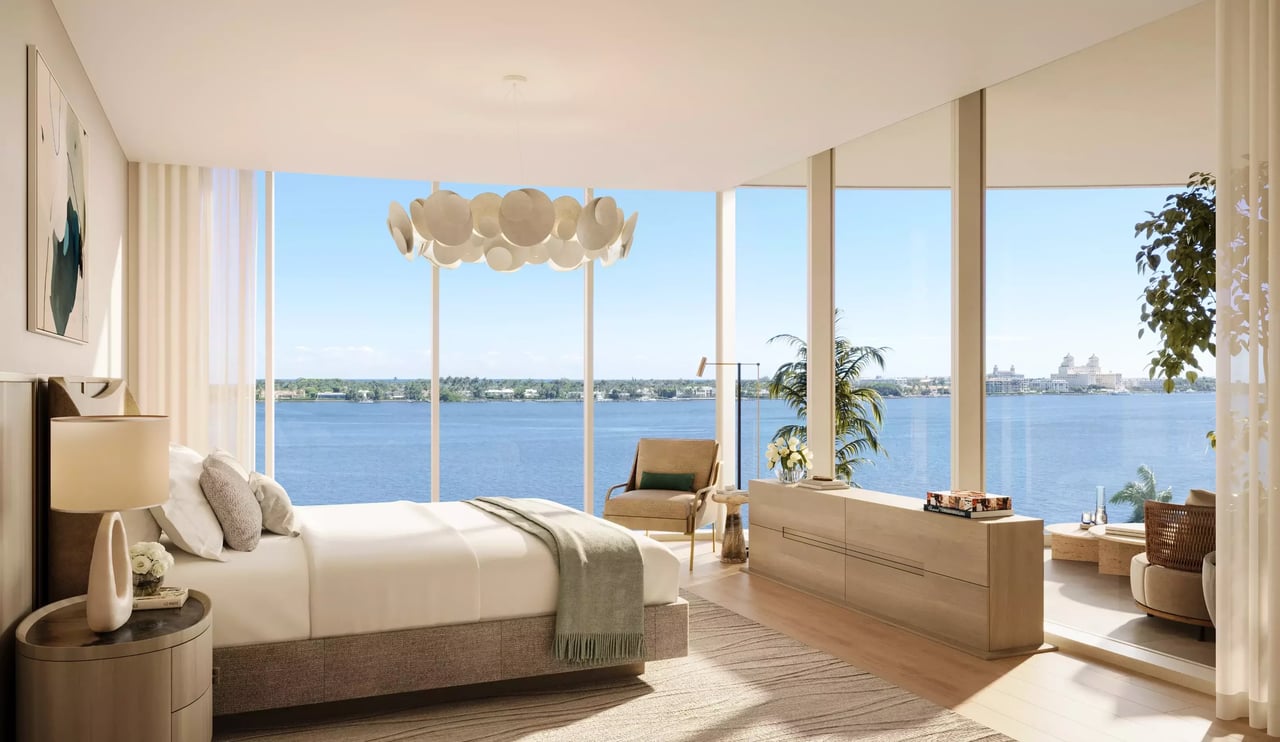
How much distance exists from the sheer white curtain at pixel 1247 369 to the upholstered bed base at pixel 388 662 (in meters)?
2.20

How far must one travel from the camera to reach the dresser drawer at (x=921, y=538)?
13.6 feet

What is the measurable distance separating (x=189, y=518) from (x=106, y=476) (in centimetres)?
102

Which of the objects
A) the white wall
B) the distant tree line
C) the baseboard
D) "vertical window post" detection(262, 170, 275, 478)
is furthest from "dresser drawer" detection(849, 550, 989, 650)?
"vertical window post" detection(262, 170, 275, 478)

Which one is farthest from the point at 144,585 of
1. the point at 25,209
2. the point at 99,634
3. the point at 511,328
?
the point at 511,328

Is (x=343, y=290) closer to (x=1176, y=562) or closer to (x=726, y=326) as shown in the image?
(x=726, y=326)

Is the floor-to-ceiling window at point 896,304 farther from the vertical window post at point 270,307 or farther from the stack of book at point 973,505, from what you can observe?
the vertical window post at point 270,307

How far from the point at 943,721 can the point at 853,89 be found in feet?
10.3

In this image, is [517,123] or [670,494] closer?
[517,123]

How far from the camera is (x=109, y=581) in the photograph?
8.45ft

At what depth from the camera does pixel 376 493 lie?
18.9 m

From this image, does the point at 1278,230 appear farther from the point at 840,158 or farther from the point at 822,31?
the point at 840,158

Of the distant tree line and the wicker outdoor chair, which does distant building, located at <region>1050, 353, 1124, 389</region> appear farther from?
the distant tree line

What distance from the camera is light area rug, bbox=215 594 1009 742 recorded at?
3.24 metres

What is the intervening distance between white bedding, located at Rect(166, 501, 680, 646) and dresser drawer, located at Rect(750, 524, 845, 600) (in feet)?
5.03
